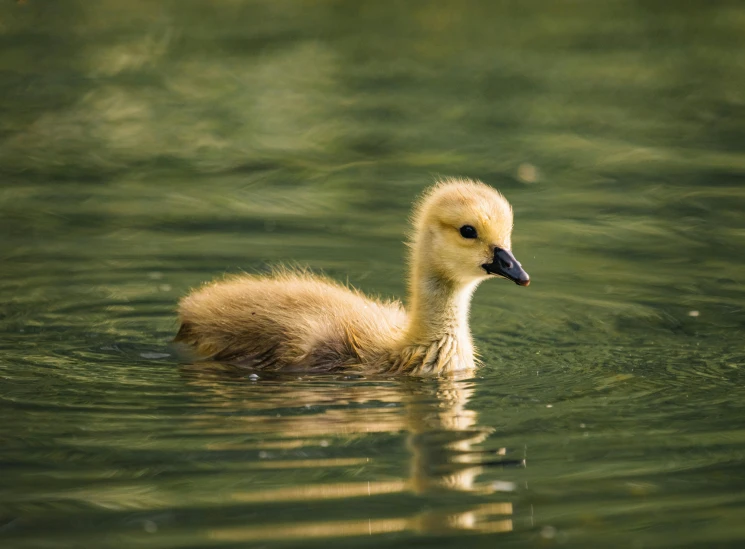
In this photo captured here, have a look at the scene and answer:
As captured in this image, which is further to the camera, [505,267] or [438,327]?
[438,327]

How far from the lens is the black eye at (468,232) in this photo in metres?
7.74

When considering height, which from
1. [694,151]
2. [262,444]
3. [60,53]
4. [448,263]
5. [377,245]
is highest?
[60,53]

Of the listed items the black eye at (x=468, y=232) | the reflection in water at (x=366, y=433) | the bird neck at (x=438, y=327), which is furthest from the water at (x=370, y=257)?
the black eye at (x=468, y=232)

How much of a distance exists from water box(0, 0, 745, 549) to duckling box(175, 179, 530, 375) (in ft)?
0.75

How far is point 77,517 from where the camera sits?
5.61m

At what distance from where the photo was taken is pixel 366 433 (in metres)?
6.60

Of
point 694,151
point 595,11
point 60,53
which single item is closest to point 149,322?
point 694,151

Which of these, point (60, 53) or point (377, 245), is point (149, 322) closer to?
point (377, 245)

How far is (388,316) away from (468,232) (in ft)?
2.77

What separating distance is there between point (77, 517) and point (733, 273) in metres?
5.11

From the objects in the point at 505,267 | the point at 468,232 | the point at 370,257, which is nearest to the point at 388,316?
the point at 468,232

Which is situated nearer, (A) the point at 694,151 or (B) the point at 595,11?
(A) the point at 694,151

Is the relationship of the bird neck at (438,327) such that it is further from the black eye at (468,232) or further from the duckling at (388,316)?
the black eye at (468,232)

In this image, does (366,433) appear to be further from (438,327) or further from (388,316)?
(388,316)
